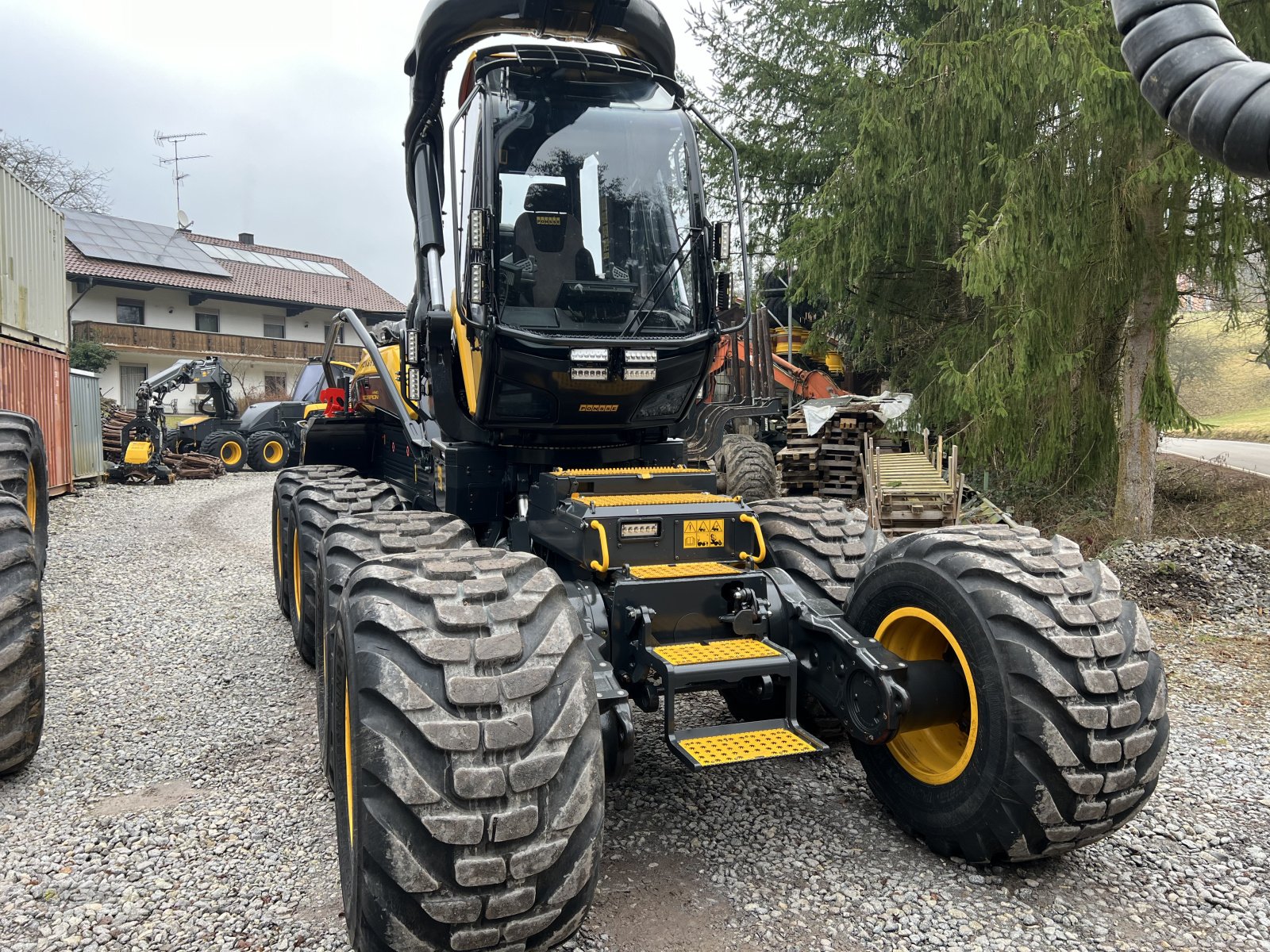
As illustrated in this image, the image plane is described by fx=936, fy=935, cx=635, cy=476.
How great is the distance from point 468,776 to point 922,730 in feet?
6.25

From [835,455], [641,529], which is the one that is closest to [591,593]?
[641,529]

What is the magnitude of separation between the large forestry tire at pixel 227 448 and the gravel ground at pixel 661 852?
17.6 meters

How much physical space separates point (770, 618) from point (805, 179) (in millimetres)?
11313

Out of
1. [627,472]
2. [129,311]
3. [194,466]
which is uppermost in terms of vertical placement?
[129,311]

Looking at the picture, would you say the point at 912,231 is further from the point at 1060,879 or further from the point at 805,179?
the point at 1060,879

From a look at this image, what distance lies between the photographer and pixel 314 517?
211 inches

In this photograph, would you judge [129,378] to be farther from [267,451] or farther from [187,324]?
[267,451]

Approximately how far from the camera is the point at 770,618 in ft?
12.3

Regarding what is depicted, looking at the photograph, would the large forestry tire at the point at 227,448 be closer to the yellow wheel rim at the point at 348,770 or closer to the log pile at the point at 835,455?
the log pile at the point at 835,455

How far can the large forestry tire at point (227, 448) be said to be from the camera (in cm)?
2202

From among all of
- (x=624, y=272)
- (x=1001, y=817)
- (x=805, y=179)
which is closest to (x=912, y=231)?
(x=805, y=179)

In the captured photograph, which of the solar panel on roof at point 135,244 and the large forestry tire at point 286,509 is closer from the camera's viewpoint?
the large forestry tire at point 286,509

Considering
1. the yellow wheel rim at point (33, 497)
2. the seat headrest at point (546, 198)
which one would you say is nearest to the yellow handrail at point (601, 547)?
the seat headrest at point (546, 198)

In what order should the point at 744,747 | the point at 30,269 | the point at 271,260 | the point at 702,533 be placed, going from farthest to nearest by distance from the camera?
the point at 271,260, the point at 30,269, the point at 702,533, the point at 744,747
